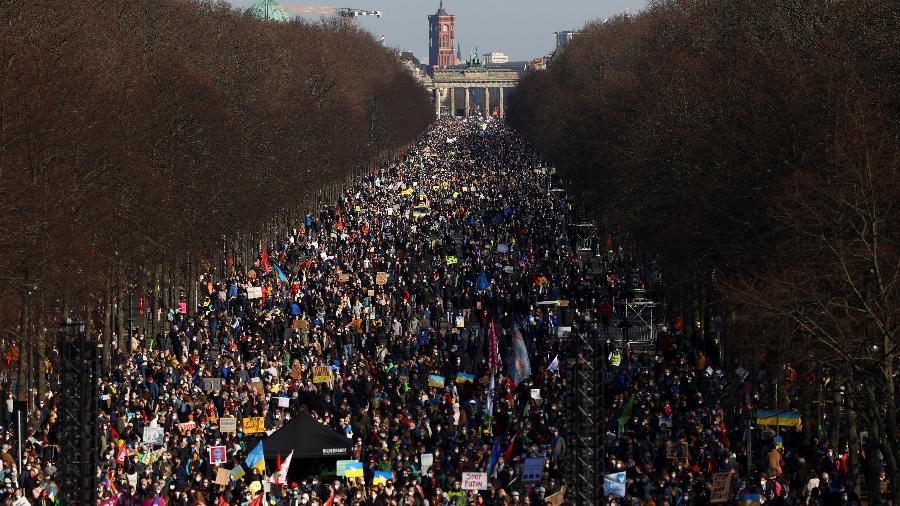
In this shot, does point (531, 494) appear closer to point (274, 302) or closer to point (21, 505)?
point (21, 505)

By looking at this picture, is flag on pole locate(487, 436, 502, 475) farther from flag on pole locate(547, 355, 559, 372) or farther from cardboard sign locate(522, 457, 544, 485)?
flag on pole locate(547, 355, 559, 372)

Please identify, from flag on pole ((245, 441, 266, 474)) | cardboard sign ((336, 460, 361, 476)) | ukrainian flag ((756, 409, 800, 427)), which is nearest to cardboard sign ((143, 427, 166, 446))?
flag on pole ((245, 441, 266, 474))

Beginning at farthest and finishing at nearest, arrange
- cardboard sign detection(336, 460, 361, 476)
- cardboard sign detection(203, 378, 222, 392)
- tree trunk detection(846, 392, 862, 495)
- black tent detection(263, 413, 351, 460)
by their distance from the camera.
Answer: cardboard sign detection(203, 378, 222, 392) → black tent detection(263, 413, 351, 460) → tree trunk detection(846, 392, 862, 495) → cardboard sign detection(336, 460, 361, 476)

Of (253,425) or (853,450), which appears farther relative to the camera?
(253,425)

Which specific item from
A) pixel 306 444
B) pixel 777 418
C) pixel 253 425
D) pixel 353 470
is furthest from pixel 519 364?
pixel 353 470

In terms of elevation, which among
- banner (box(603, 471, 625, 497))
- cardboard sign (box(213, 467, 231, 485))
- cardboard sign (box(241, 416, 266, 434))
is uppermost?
banner (box(603, 471, 625, 497))

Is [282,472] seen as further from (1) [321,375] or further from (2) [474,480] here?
(1) [321,375]
